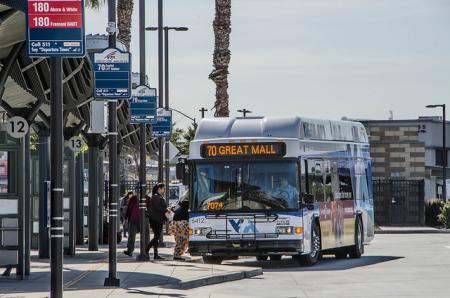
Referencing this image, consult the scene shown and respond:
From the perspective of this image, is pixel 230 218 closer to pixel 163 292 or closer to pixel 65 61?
pixel 65 61

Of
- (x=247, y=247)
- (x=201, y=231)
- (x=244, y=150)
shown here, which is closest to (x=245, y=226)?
(x=247, y=247)

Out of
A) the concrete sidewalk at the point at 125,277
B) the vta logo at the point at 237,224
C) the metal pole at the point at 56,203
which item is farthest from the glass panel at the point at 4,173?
the metal pole at the point at 56,203

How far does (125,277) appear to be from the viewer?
22688mm

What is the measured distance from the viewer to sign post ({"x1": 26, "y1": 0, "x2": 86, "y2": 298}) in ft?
49.9

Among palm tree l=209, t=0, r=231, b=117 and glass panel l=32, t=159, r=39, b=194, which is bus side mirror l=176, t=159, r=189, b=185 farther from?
palm tree l=209, t=0, r=231, b=117

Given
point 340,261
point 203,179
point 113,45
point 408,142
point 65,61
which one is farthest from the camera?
point 408,142

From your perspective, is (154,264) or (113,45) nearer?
(113,45)

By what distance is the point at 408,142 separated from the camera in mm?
68562

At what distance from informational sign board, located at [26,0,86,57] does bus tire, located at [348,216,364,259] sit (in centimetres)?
1831

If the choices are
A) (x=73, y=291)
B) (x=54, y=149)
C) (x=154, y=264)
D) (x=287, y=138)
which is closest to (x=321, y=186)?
(x=287, y=138)

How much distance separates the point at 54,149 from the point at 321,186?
1470cm

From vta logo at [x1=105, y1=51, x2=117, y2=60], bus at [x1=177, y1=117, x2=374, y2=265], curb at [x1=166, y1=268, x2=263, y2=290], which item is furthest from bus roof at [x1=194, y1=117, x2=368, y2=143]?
vta logo at [x1=105, y1=51, x2=117, y2=60]

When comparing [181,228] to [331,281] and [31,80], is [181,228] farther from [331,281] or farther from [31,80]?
[331,281]

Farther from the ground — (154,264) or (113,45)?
(113,45)
